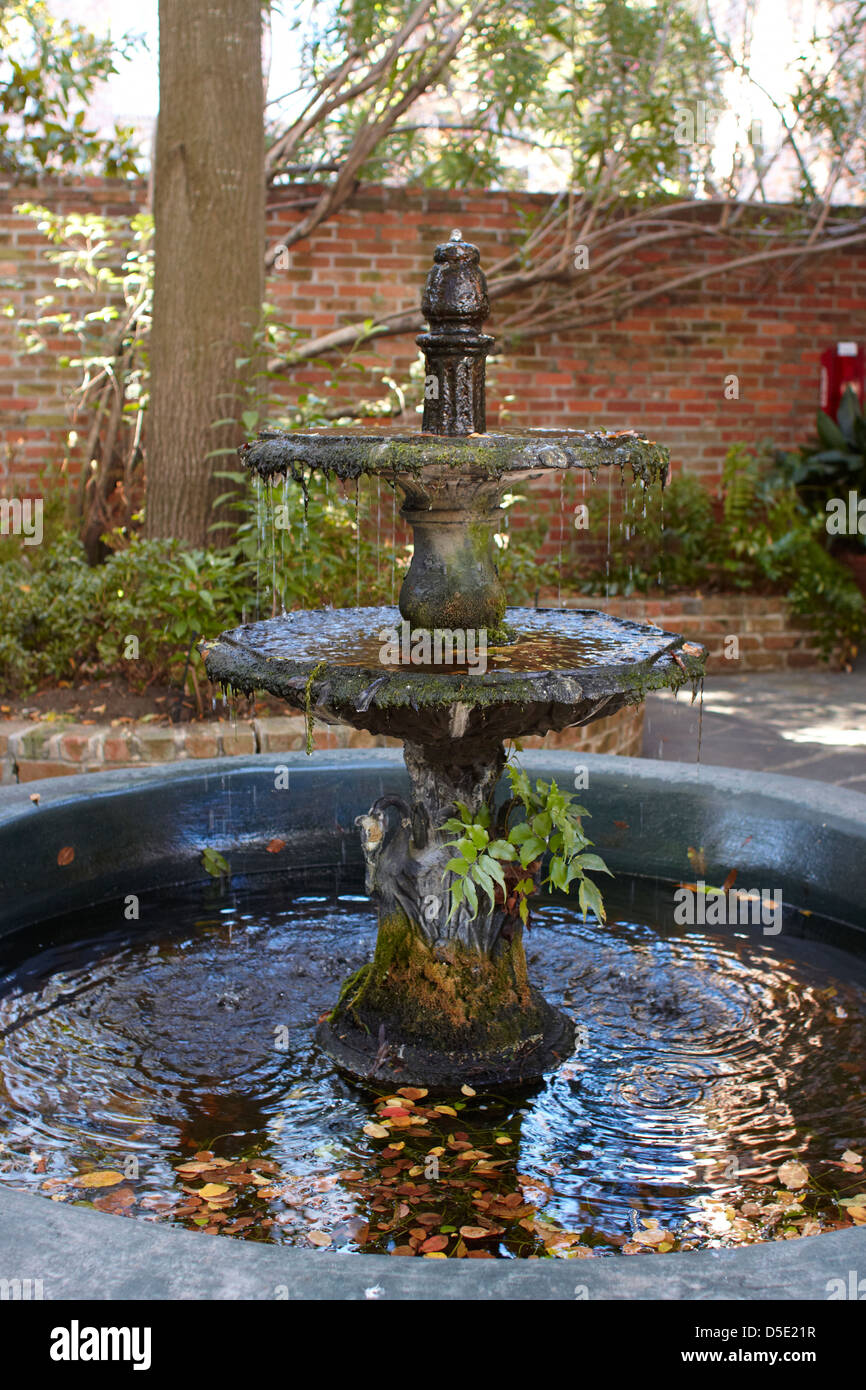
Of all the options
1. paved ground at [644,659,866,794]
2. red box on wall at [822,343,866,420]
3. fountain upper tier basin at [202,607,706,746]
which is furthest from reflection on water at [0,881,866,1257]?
red box on wall at [822,343,866,420]

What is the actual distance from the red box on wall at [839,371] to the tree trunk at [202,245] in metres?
4.94

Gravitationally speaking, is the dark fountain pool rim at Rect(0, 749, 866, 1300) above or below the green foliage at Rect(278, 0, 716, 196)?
below

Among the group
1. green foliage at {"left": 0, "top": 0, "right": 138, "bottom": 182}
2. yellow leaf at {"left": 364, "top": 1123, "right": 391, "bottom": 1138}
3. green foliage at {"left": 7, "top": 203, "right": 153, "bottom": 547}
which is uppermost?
green foliage at {"left": 0, "top": 0, "right": 138, "bottom": 182}

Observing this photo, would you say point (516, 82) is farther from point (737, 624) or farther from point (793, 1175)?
point (793, 1175)

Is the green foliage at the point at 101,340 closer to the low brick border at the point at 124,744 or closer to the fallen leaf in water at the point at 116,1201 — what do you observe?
the low brick border at the point at 124,744

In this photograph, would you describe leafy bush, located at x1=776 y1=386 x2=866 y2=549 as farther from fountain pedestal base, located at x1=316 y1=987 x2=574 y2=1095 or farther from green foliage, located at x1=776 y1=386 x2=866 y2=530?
fountain pedestal base, located at x1=316 y1=987 x2=574 y2=1095

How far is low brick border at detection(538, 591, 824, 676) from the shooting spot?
8.58 meters

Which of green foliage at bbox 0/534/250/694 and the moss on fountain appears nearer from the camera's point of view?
the moss on fountain

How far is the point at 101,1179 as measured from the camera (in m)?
2.60

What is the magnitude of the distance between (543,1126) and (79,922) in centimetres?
173

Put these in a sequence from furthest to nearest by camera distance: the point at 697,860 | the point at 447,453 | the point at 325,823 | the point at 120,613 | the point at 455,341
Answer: the point at 120,613
the point at 325,823
the point at 697,860
the point at 455,341
the point at 447,453

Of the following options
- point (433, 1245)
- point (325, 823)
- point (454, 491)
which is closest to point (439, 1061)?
point (433, 1245)

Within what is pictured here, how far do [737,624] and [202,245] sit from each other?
4372 mm

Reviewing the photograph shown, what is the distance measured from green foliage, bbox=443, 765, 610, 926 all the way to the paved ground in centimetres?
285
